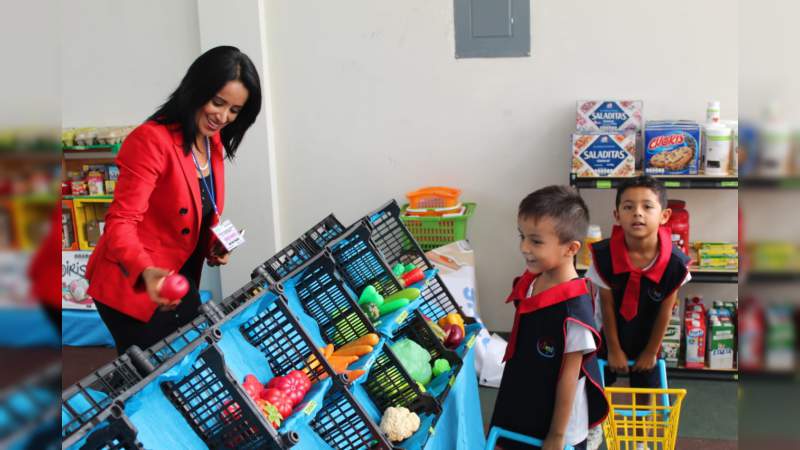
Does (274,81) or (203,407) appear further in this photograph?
(274,81)

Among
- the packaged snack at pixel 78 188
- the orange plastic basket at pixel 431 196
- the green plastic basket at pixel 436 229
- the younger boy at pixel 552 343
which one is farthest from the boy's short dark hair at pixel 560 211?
the packaged snack at pixel 78 188

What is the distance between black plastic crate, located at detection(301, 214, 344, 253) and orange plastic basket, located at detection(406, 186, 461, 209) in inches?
77.1

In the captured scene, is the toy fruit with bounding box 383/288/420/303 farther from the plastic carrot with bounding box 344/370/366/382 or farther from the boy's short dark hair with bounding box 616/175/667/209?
the boy's short dark hair with bounding box 616/175/667/209

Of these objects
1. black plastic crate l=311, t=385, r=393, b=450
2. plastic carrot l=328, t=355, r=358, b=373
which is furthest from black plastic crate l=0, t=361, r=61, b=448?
plastic carrot l=328, t=355, r=358, b=373

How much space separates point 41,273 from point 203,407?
5.32ft

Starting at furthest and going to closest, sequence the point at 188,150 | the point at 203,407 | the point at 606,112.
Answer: the point at 606,112 → the point at 188,150 → the point at 203,407

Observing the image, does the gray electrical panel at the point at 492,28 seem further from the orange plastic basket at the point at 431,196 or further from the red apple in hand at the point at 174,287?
the red apple in hand at the point at 174,287

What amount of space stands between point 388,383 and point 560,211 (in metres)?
0.90

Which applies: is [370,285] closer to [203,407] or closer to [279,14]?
[203,407]

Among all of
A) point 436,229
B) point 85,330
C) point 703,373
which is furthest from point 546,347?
point 85,330

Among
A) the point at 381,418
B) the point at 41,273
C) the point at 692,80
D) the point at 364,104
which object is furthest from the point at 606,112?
the point at 41,273

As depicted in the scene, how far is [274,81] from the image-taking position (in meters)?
5.21

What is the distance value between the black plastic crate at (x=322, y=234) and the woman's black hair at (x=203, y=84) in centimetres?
55

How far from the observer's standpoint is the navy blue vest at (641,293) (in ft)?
9.66
